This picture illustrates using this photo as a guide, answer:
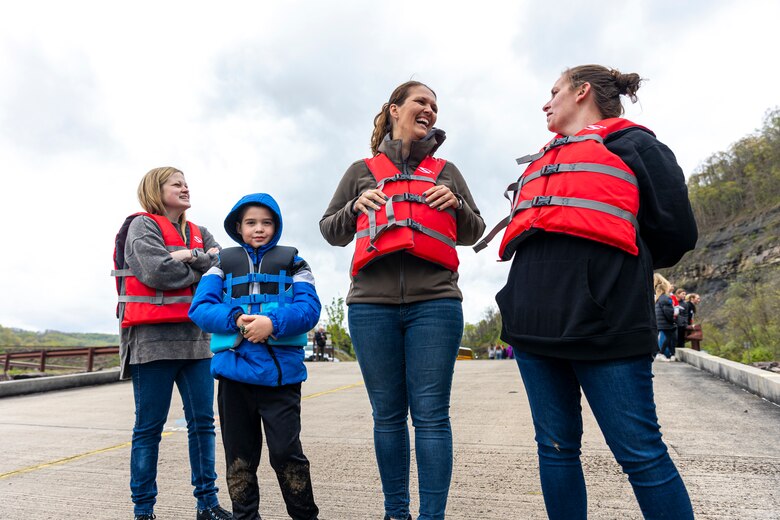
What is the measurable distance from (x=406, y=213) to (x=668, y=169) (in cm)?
114

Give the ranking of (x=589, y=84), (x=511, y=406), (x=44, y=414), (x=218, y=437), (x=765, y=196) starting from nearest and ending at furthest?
(x=589, y=84), (x=218, y=437), (x=511, y=406), (x=44, y=414), (x=765, y=196)

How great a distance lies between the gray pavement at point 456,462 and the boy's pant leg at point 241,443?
50cm

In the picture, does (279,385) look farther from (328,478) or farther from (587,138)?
(587,138)

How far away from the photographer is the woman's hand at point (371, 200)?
2711mm

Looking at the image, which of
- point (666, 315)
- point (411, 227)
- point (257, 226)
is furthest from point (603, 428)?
point (666, 315)

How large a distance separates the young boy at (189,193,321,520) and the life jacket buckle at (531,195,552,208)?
4.31 ft

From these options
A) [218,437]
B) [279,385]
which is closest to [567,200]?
[279,385]

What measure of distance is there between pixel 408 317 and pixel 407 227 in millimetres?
429

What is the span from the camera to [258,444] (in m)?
2.87

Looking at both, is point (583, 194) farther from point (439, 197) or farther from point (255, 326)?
point (255, 326)

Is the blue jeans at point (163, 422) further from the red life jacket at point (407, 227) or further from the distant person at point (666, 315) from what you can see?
the distant person at point (666, 315)

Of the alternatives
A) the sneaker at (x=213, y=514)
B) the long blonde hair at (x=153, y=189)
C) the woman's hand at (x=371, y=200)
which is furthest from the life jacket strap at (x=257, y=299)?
the sneaker at (x=213, y=514)

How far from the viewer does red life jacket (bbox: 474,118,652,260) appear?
1.96 meters

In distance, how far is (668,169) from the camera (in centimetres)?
201
